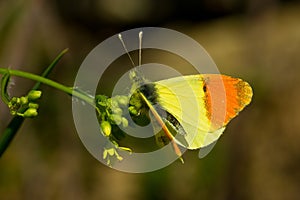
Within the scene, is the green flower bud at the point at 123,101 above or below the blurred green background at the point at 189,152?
above

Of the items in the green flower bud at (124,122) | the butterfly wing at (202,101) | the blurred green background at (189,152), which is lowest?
the blurred green background at (189,152)

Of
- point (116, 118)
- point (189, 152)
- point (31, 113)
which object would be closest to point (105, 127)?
point (116, 118)

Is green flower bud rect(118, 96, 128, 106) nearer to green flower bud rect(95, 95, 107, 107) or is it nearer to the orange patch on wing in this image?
green flower bud rect(95, 95, 107, 107)

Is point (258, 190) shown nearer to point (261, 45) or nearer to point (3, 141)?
point (261, 45)

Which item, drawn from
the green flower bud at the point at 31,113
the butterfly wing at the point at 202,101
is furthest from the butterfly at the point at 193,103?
the green flower bud at the point at 31,113

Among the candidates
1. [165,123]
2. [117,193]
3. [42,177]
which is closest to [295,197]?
[117,193]

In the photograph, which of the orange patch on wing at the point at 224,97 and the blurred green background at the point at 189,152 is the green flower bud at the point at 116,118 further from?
the blurred green background at the point at 189,152

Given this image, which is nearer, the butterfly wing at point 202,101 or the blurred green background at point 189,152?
the butterfly wing at point 202,101

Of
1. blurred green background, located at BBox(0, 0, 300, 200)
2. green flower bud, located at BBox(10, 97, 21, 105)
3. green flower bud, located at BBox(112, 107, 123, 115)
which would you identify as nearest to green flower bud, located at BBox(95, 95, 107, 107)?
green flower bud, located at BBox(112, 107, 123, 115)
